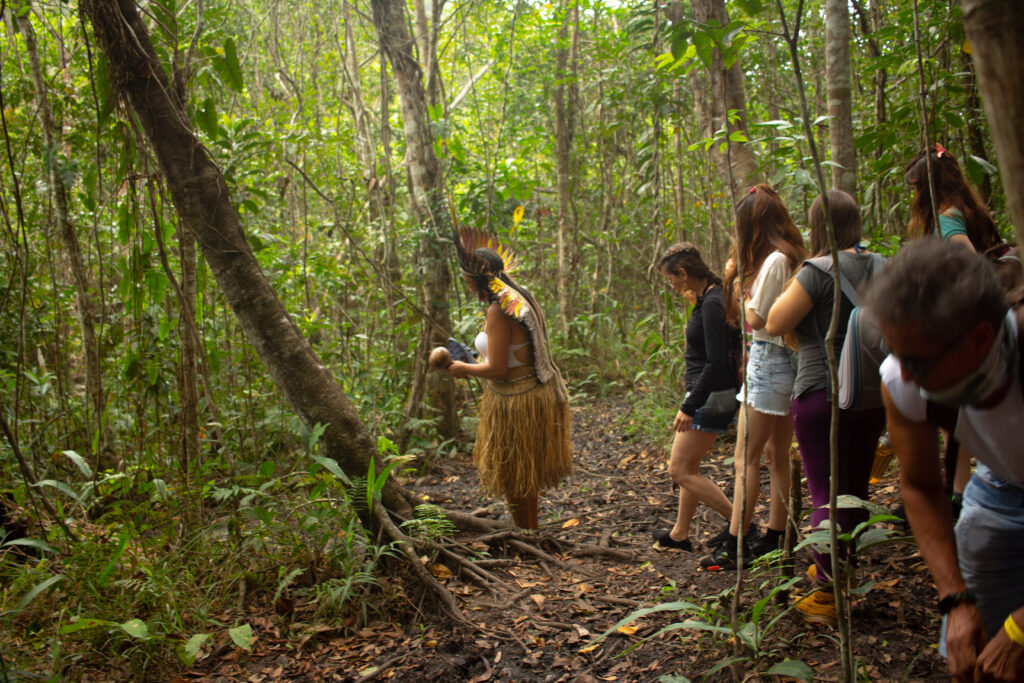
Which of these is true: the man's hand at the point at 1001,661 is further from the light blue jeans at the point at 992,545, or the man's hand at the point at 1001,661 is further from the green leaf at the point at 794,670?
the green leaf at the point at 794,670

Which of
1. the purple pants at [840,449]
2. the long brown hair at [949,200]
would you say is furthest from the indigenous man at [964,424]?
the long brown hair at [949,200]

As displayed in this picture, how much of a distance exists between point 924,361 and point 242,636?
2.61 meters

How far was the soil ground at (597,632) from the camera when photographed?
2.34 m

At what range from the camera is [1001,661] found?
1.29 m

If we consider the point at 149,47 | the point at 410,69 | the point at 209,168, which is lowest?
the point at 209,168

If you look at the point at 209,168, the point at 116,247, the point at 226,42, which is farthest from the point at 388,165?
the point at 116,247

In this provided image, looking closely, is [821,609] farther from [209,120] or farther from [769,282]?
[209,120]

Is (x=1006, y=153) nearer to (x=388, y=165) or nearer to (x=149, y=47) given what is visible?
(x=149, y=47)

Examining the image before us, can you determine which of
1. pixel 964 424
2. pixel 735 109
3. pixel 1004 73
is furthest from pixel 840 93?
pixel 1004 73

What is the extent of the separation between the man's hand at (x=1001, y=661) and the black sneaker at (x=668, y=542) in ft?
8.05

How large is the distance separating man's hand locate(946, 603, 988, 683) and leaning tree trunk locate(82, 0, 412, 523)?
8.14ft

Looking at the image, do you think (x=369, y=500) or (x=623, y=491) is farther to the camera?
(x=623, y=491)

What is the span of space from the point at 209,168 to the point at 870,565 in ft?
11.9

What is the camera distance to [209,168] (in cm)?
313
